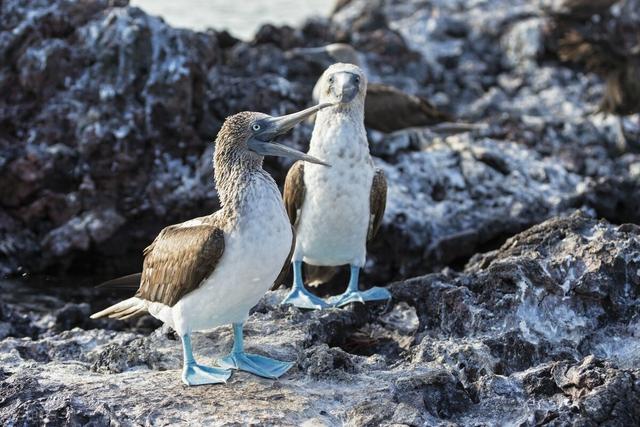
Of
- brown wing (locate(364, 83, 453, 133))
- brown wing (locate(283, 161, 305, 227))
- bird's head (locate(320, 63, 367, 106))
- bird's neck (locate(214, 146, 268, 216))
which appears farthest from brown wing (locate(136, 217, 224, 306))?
brown wing (locate(364, 83, 453, 133))

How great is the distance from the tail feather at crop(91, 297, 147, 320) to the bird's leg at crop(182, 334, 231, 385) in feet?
1.70

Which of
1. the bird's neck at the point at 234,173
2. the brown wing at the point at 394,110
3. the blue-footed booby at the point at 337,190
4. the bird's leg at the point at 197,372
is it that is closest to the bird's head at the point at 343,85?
the blue-footed booby at the point at 337,190

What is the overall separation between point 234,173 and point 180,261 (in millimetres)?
503

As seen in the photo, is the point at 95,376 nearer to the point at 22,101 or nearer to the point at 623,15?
the point at 22,101

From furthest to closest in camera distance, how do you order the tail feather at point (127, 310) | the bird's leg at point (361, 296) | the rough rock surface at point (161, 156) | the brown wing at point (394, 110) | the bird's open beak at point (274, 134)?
the brown wing at point (394, 110)
the rough rock surface at point (161, 156)
the bird's leg at point (361, 296)
the tail feather at point (127, 310)
the bird's open beak at point (274, 134)

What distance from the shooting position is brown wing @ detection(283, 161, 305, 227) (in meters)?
6.69

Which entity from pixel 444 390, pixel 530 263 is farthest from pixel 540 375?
pixel 530 263

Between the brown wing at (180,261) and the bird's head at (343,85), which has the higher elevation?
the bird's head at (343,85)

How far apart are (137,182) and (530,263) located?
5255mm

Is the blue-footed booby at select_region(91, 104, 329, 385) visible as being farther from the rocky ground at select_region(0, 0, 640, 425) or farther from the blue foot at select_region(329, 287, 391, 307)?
the blue foot at select_region(329, 287, 391, 307)

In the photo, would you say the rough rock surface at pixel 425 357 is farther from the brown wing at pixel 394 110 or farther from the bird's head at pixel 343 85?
the brown wing at pixel 394 110

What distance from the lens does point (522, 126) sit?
38.3ft

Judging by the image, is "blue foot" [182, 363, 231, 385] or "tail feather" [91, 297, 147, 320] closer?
"blue foot" [182, 363, 231, 385]

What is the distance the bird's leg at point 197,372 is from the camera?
4.98 meters
